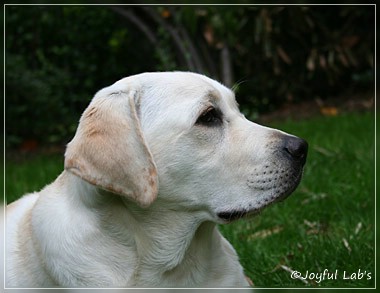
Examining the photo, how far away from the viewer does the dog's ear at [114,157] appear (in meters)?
2.67

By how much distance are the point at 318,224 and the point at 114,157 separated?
7.04 ft

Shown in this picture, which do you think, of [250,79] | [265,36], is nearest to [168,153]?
[265,36]

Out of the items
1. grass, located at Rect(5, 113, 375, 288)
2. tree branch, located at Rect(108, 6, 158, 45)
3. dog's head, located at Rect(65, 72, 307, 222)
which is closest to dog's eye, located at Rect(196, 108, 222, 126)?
dog's head, located at Rect(65, 72, 307, 222)

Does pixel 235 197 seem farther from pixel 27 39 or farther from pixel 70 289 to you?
pixel 27 39

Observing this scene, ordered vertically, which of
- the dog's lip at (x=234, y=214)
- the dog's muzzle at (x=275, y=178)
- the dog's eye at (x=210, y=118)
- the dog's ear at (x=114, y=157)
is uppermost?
the dog's ear at (x=114, y=157)

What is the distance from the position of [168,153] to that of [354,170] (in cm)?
300

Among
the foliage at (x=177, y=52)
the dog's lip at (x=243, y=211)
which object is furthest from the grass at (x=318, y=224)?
the foliage at (x=177, y=52)

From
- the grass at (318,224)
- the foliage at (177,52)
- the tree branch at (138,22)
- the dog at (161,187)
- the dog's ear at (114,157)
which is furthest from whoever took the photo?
the tree branch at (138,22)

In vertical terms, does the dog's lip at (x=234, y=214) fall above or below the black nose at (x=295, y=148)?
below

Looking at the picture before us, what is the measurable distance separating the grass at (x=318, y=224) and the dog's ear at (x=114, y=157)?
4.03 ft

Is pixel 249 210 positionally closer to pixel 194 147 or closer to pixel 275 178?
pixel 275 178

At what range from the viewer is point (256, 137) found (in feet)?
9.39

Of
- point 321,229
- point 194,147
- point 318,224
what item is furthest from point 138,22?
point 194,147

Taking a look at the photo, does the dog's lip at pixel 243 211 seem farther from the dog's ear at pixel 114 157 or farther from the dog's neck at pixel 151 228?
the dog's ear at pixel 114 157
